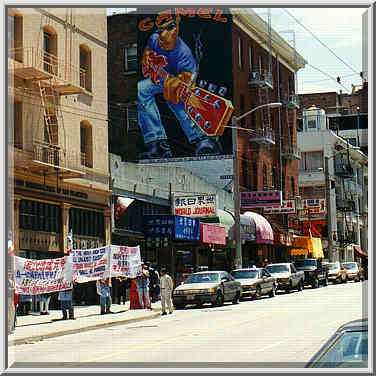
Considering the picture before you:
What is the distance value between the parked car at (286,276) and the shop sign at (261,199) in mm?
6040

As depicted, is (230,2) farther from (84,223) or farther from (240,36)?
(240,36)

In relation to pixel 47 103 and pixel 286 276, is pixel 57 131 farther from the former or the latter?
pixel 286 276

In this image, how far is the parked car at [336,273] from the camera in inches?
2031

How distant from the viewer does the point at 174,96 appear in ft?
172

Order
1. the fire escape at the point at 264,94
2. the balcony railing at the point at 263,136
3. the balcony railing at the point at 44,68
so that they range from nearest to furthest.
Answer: the balcony railing at the point at 44,68
the fire escape at the point at 264,94
the balcony railing at the point at 263,136

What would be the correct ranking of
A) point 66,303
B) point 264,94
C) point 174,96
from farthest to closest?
point 264,94
point 174,96
point 66,303

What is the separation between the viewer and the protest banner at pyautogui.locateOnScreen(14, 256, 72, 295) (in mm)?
23844

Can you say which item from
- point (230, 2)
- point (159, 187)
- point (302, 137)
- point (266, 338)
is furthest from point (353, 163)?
point (230, 2)

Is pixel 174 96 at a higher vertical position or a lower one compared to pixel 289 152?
higher

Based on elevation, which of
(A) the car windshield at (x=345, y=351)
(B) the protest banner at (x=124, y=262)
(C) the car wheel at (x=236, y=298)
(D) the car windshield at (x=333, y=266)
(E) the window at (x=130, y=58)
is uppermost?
(E) the window at (x=130, y=58)

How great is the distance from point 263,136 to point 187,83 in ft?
24.2

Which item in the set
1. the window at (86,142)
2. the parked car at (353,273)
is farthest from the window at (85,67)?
the parked car at (353,273)

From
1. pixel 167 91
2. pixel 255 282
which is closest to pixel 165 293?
pixel 255 282

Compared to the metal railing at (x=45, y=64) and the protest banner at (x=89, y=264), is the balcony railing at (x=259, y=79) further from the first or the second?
the protest banner at (x=89, y=264)
